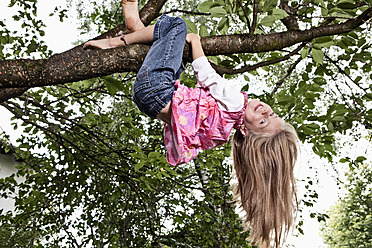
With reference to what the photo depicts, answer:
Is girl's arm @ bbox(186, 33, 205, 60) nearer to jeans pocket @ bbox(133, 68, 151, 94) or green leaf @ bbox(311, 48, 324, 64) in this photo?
jeans pocket @ bbox(133, 68, 151, 94)

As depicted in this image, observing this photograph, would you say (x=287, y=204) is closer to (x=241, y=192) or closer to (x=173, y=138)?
(x=241, y=192)

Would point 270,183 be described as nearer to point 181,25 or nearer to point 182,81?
point 181,25

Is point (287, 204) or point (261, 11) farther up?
point (261, 11)

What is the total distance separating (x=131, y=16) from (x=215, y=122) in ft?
2.29

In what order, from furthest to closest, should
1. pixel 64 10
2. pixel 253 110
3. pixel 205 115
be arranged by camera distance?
pixel 64 10
pixel 253 110
pixel 205 115

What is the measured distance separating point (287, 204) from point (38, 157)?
3.20m

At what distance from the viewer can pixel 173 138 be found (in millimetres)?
1808

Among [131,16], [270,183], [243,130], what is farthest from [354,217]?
[131,16]

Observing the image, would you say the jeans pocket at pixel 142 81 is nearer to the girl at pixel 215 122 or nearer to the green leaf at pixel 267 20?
the girl at pixel 215 122

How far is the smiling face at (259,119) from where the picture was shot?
1.88m

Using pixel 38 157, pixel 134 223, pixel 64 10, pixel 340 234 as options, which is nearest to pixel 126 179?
pixel 134 223

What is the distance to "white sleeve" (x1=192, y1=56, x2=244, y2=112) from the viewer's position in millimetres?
1647

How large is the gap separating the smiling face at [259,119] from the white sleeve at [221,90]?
0.14m

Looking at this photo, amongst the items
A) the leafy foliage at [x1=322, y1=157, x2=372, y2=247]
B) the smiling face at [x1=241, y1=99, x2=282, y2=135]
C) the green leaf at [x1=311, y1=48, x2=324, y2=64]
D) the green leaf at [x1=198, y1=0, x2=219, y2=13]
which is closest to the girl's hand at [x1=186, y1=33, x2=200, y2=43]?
the green leaf at [x1=198, y1=0, x2=219, y2=13]
